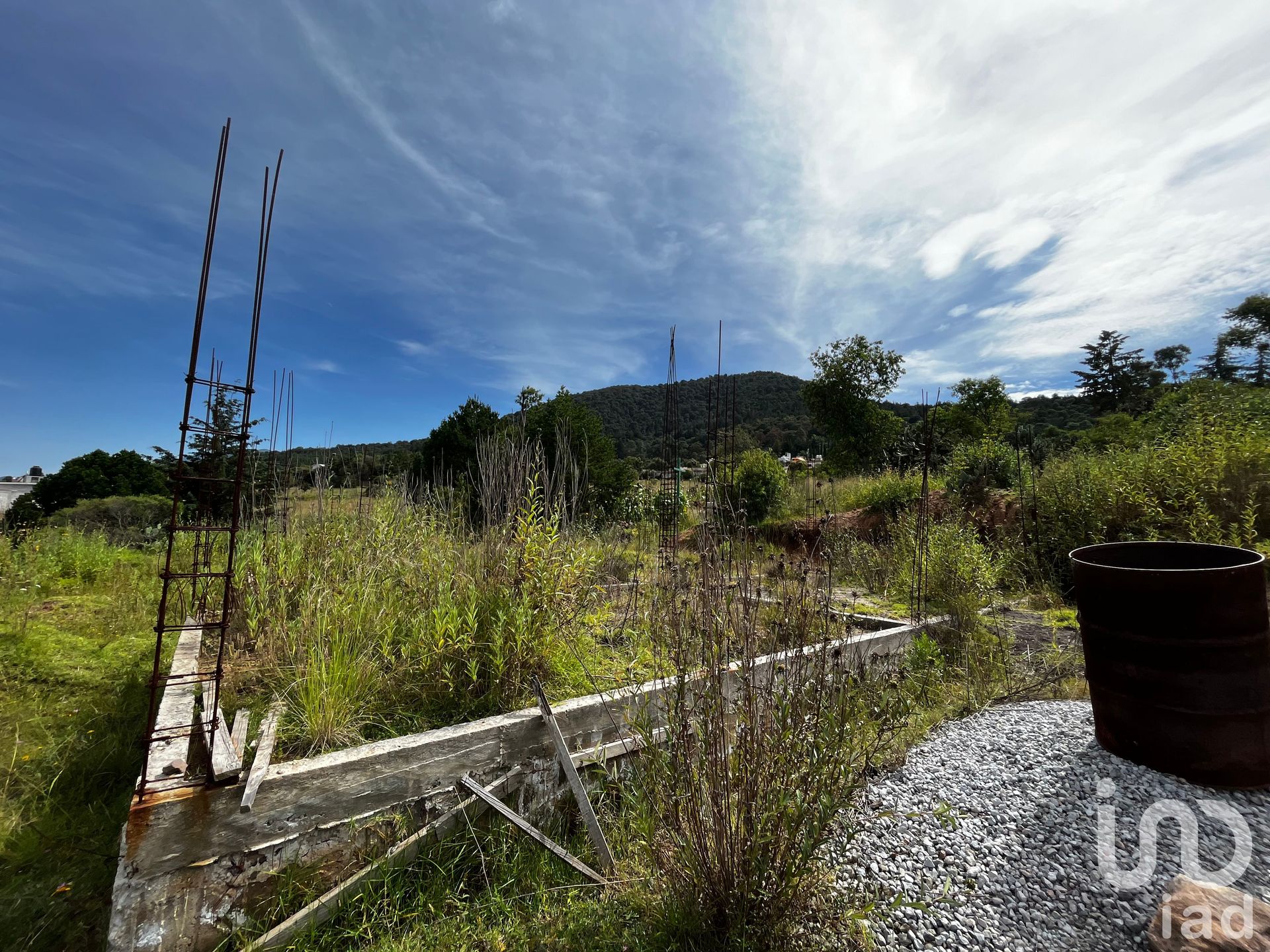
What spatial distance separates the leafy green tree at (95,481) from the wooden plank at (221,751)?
10.3m

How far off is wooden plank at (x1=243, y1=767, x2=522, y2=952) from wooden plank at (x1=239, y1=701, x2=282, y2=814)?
379 mm

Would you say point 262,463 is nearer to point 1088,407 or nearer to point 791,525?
point 791,525

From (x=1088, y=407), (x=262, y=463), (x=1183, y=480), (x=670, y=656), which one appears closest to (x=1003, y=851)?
(x=670, y=656)

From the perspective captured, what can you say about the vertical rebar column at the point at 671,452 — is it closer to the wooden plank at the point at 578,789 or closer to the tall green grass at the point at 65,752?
the wooden plank at the point at 578,789

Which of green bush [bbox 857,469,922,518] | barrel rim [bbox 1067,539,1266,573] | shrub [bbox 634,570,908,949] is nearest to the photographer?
shrub [bbox 634,570,908,949]

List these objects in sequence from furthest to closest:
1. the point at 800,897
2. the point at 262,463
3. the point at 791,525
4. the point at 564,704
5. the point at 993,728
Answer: the point at 791,525
the point at 262,463
the point at 993,728
the point at 564,704
the point at 800,897

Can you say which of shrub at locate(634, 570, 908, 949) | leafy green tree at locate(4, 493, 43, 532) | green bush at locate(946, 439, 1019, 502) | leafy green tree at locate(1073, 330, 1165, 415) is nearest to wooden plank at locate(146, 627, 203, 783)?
shrub at locate(634, 570, 908, 949)

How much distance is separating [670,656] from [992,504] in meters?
7.97

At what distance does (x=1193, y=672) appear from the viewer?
1.98 metres

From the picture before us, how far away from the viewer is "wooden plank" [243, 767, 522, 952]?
159 cm

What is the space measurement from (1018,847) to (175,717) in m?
3.13

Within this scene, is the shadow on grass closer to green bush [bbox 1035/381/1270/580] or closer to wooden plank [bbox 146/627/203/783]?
wooden plank [bbox 146/627/203/783]

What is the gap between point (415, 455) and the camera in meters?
8.81

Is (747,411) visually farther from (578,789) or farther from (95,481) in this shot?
(578,789)
